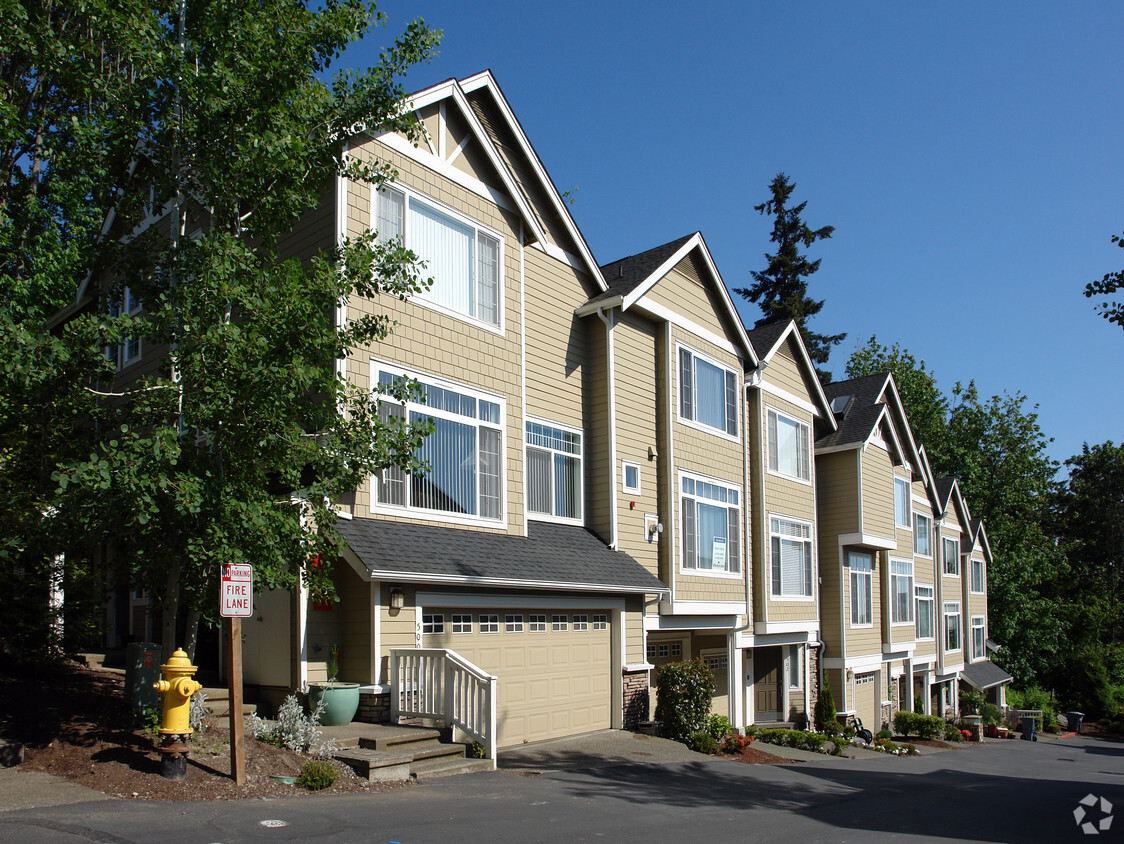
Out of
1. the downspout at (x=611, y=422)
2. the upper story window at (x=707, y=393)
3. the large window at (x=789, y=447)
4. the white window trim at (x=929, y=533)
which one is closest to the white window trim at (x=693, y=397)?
the upper story window at (x=707, y=393)

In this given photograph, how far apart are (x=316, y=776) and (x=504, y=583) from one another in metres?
4.59

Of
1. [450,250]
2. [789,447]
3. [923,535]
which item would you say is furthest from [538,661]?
[923,535]

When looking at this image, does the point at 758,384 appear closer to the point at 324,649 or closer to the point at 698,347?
the point at 698,347

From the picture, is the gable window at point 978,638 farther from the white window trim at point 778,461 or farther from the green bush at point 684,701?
the green bush at point 684,701

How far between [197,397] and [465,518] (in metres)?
5.98

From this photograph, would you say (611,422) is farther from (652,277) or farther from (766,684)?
(766,684)

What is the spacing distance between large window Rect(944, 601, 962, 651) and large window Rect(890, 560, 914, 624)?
20.2 feet

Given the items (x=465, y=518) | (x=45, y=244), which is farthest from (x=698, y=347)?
(x=45, y=244)

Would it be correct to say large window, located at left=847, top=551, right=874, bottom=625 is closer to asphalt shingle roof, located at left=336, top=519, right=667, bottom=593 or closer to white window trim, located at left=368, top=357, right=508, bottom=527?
asphalt shingle roof, located at left=336, top=519, right=667, bottom=593

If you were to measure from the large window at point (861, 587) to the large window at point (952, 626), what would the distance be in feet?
34.5

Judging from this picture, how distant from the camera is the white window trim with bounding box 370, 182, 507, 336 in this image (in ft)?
46.8

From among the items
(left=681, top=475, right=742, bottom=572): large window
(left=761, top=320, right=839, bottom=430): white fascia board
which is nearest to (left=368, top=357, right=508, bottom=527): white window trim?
(left=681, top=475, right=742, bottom=572): large window

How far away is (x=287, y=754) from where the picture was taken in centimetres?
1081

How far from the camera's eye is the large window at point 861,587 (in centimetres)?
2838
